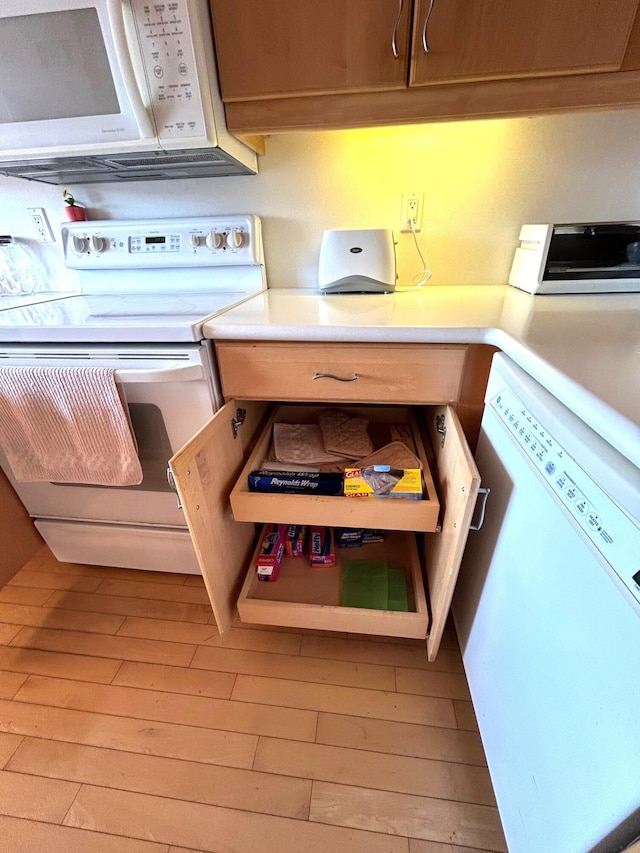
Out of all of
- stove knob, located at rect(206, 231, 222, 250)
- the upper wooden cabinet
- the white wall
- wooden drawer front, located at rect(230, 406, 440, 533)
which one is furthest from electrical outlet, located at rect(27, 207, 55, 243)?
wooden drawer front, located at rect(230, 406, 440, 533)

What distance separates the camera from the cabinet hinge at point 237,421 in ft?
3.22

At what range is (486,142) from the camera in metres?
1.13

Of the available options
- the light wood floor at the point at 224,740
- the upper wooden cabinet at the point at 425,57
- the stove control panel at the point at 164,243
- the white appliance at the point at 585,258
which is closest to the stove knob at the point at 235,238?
the stove control panel at the point at 164,243

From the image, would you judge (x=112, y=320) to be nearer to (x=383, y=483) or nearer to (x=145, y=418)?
(x=145, y=418)

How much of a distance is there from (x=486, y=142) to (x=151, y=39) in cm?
94

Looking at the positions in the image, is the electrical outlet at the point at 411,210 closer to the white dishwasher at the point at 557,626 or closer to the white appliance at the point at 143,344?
the white appliance at the point at 143,344

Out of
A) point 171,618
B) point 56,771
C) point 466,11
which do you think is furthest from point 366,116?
point 56,771

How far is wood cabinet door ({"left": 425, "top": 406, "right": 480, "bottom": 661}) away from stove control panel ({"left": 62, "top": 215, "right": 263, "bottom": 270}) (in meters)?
0.85

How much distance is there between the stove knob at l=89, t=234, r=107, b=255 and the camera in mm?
1292

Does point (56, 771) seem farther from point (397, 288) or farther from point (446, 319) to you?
point (397, 288)

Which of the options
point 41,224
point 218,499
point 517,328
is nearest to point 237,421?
point 218,499

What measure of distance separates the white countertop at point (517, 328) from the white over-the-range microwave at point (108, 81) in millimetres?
449

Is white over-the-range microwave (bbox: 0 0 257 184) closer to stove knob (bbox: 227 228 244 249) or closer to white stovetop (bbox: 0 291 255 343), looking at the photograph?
stove knob (bbox: 227 228 244 249)

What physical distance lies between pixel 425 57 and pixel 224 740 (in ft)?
5.52
